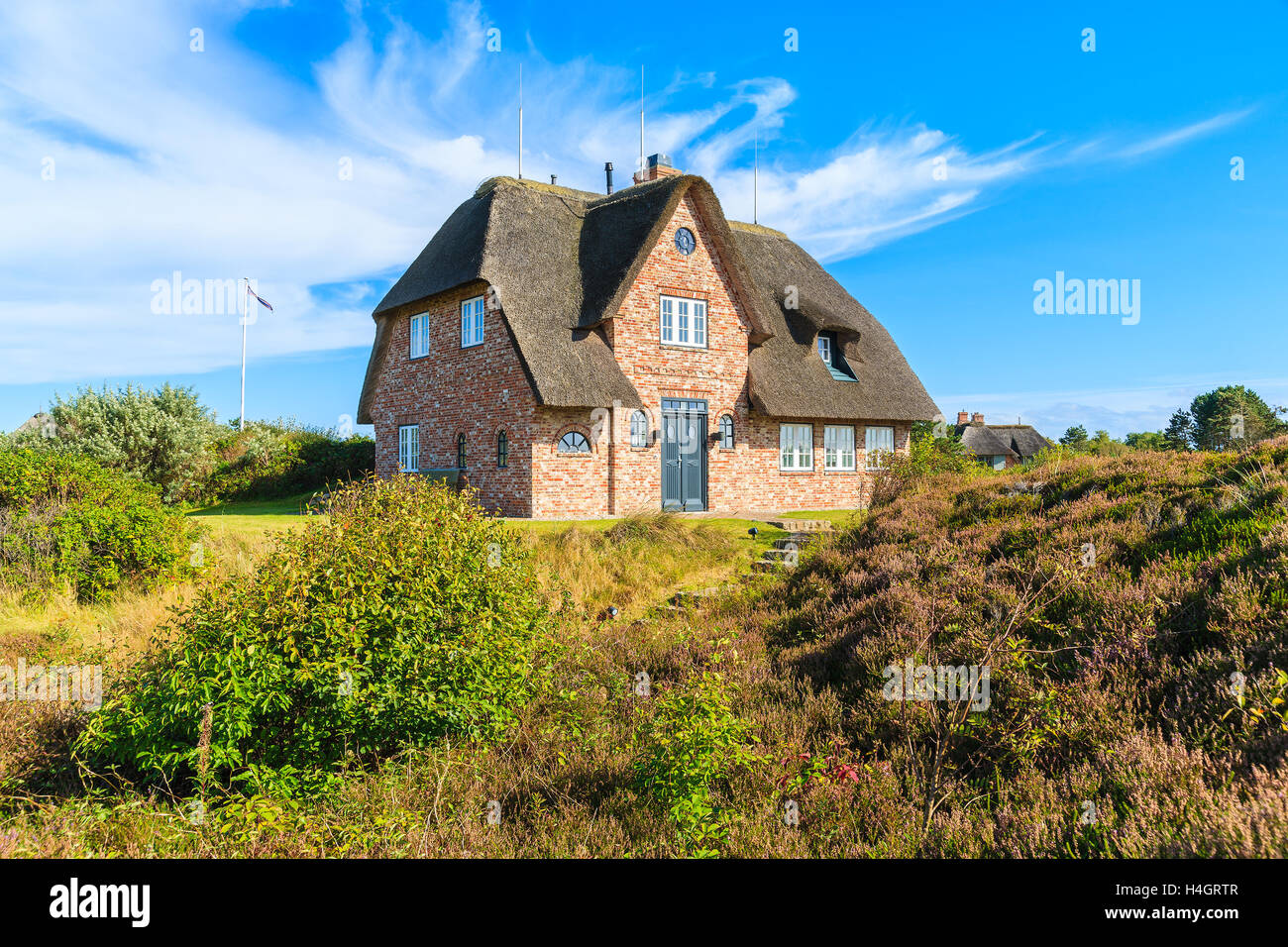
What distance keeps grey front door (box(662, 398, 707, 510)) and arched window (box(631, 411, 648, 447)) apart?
0.55m

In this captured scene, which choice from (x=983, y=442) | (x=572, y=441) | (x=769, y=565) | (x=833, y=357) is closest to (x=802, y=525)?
(x=769, y=565)

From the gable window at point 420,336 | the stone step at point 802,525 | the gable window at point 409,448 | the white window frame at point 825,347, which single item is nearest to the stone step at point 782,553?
the stone step at point 802,525

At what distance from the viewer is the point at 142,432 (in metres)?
21.8

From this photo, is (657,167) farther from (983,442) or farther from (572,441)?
(983,442)

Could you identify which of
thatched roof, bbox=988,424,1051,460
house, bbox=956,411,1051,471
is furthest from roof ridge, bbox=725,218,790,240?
thatched roof, bbox=988,424,1051,460

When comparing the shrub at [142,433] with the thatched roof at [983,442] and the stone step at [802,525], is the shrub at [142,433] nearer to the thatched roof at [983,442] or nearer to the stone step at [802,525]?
the stone step at [802,525]

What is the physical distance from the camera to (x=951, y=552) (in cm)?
754

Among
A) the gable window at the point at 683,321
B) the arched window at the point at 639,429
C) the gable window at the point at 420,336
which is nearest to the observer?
the arched window at the point at 639,429

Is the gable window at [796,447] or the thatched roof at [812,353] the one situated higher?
the thatched roof at [812,353]

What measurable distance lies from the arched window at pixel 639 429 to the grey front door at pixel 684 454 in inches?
21.7

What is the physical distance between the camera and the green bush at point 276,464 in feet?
83.4

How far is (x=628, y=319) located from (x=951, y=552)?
12.0 m
